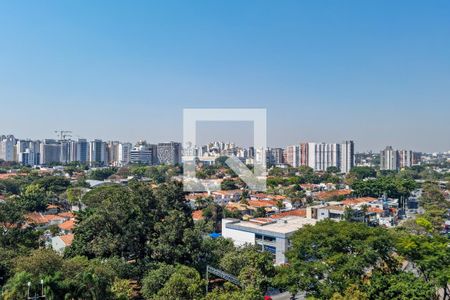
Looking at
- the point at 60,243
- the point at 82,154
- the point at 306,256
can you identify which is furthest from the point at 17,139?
the point at 306,256

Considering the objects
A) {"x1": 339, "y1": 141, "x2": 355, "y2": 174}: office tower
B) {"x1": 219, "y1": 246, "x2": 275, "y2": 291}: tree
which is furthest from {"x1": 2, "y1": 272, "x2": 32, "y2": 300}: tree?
{"x1": 339, "y1": 141, "x2": 355, "y2": 174}: office tower

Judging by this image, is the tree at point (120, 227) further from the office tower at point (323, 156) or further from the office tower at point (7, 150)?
the office tower at point (7, 150)

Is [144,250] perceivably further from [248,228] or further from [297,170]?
[297,170]

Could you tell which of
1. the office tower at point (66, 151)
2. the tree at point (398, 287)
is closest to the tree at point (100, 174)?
the office tower at point (66, 151)

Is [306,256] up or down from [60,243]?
up

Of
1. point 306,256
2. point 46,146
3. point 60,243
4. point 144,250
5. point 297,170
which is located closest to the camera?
point 306,256
